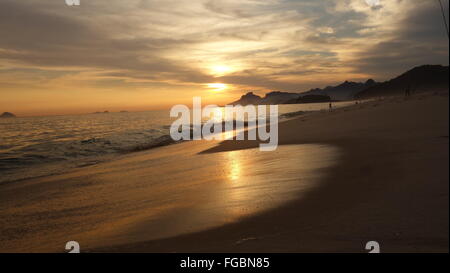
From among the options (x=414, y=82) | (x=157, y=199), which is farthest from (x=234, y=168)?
(x=414, y=82)

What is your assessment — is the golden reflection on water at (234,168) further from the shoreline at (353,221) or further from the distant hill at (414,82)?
the distant hill at (414,82)

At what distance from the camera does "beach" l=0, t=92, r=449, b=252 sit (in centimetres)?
422

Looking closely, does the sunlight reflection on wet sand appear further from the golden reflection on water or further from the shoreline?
the shoreline

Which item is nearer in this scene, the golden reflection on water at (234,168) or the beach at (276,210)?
the beach at (276,210)

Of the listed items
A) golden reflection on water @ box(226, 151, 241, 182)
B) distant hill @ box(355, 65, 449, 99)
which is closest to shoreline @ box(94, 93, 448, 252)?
golden reflection on water @ box(226, 151, 241, 182)

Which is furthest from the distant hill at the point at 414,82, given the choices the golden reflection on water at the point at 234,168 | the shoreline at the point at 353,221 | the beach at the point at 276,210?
the shoreline at the point at 353,221

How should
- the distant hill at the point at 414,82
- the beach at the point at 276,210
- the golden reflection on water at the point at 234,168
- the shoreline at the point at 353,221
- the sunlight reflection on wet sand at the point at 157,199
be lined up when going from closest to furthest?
the shoreline at the point at 353,221, the beach at the point at 276,210, the sunlight reflection on wet sand at the point at 157,199, the golden reflection on water at the point at 234,168, the distant hill at the point at 414,82

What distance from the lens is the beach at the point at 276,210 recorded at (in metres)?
4.22

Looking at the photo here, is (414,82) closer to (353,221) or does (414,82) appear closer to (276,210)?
(276,210)

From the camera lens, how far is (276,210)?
18.6 feet
